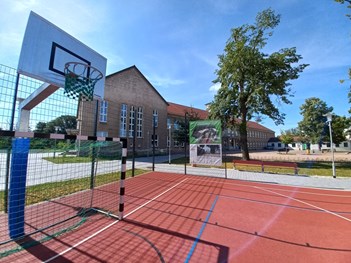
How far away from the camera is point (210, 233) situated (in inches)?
175

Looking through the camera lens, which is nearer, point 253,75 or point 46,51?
point 46,51

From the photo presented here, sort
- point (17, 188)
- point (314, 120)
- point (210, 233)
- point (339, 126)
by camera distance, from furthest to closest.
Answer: point (314, 120) → point (339, 126) → point (210, 233) → point (17, 188)

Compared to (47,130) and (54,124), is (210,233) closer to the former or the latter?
(47,130)

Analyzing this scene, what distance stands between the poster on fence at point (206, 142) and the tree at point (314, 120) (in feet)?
153

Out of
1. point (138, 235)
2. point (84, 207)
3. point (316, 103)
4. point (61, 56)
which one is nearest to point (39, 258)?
point (138, 235)

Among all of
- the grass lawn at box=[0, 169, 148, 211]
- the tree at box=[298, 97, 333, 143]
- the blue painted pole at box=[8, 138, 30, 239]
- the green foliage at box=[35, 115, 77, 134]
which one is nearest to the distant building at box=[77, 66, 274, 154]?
the grass lawn at box=[0, 169, 148, 211]

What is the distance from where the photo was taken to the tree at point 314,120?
45.3m

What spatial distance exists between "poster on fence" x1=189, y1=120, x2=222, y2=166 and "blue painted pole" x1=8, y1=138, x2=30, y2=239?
33.2 feet

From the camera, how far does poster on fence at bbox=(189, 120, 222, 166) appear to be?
12344mm

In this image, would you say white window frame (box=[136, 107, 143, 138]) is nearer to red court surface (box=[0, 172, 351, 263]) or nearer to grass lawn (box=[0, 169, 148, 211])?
grass lawn (box=[0, 169, 148, 211])

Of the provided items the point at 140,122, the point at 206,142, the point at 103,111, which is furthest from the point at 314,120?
the point at 103,111

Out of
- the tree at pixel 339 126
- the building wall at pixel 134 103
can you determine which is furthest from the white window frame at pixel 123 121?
the tree at pixel 339 126

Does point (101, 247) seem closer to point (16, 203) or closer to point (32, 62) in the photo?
point (16, 203)

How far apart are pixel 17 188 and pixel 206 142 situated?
34.0ft
